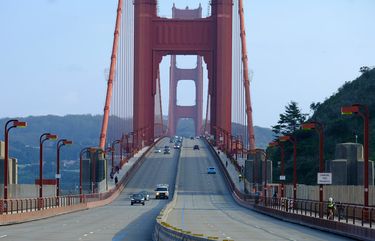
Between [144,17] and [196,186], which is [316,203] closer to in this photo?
[196,186]

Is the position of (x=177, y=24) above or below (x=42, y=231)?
above

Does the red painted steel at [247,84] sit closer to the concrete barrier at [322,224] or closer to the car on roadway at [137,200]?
the car on roadway at [137,200]

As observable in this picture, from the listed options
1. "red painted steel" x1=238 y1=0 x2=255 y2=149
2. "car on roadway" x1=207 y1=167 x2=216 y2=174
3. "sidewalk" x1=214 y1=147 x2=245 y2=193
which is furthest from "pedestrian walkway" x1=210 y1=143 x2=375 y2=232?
"red painted steel" x1=238 y1=0 x2=255 y2=149

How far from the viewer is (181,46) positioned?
190m

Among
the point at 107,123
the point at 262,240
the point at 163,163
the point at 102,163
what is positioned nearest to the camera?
the point at 262,240

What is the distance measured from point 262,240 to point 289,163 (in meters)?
124

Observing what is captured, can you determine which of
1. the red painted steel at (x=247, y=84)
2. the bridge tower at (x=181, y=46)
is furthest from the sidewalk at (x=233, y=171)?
the bridge tower at (x=181, y=46)

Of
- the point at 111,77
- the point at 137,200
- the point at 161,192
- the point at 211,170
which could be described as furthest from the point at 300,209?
the point at 211,170

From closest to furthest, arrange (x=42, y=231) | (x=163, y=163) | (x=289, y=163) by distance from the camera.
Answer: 1. (x=42, y=231)
2. (x=289, y=163)
3. (x=163, y=163)

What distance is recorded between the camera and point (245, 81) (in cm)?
17212

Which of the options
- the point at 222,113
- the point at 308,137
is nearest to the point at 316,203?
the point at 308,137

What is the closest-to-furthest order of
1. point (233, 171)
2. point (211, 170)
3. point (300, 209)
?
point (300, 209), point (233, 171), point (211, 170)

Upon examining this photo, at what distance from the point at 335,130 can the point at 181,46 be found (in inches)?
1600

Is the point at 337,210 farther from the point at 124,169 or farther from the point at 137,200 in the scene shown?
the point at 124,169
